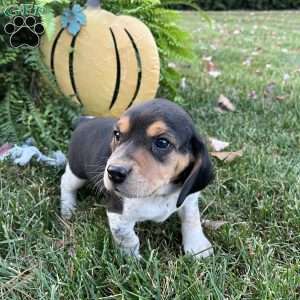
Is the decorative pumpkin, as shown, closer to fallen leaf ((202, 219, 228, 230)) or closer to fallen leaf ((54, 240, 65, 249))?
fallen leaf ((202, 219, 228, 230))

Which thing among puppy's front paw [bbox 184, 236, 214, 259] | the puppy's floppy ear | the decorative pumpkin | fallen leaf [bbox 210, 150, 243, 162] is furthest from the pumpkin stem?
puppy's front paw [bbox 184, 236, 214, 259]

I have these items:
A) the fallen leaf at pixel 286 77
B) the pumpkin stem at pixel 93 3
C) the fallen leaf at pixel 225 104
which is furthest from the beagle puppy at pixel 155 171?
the fallen leaf at pixel 286 77

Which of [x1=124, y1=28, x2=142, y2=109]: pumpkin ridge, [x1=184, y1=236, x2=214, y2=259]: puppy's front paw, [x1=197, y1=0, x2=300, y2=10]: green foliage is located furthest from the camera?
[x1=197, y1=0, x2=300, y2=10]: green foliage

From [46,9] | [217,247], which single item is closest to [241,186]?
[217,247]

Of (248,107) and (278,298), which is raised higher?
(278,298)

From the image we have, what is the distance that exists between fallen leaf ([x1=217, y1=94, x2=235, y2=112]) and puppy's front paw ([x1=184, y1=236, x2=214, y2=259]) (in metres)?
2.74

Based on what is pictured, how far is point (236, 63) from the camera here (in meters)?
8.20

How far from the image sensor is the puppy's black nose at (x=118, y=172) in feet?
→ 8.23

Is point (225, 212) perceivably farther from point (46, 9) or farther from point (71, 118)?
point (46, 9)

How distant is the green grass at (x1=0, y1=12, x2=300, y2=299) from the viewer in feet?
8.48

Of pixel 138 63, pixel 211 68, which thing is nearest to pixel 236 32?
pixel 211 68

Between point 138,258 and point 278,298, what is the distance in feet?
2.57

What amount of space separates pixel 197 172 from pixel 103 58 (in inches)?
85.9

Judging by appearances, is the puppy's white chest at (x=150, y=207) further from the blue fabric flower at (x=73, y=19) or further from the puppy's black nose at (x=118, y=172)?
the blue fabric flower at (x=73, y=19)
